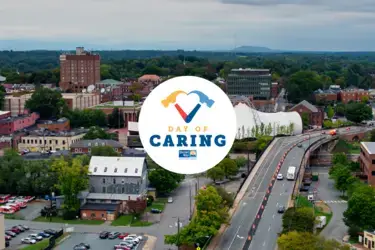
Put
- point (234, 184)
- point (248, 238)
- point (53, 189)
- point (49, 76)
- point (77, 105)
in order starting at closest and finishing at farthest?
point (248, 238), point (53, 189), point (234, 184), point (77, 105), point (49, 76)

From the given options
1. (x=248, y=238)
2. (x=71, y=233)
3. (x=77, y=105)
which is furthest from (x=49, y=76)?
(x=248, y=238)

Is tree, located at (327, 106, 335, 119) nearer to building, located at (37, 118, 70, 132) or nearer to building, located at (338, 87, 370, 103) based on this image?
building, located at (338, 87, 370, 103)

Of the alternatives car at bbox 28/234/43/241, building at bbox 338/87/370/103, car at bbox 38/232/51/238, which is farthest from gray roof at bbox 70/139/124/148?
building at bbox 338/87/370/103

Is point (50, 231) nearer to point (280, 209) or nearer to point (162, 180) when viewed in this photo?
point (162, 180)

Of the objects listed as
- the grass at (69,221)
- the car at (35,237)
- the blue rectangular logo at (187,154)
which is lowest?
the grass at (69,221)

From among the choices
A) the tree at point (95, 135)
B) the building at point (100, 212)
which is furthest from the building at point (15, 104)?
the building at point (100, 212)

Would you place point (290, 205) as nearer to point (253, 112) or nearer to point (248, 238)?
point (248, 238)

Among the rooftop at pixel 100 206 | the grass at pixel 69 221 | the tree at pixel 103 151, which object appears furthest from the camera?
the tree at pixel 103 151

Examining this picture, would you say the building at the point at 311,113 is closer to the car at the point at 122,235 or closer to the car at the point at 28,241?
the car at the point at 122,235
